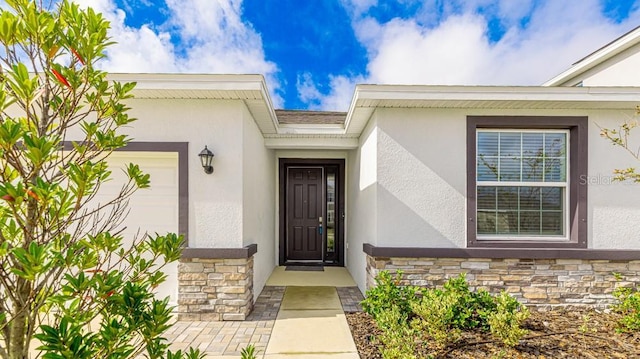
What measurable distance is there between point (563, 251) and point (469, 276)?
1.35m

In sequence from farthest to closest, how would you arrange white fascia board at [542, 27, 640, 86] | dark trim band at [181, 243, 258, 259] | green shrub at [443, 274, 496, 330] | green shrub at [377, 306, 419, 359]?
white fascia board at [542, 27, 640, 86] → dark trim band at [181, 243, 258, 259] → green shrub at [443, 274, 496, 330] → green shrub at [377, 306, 419, 359]

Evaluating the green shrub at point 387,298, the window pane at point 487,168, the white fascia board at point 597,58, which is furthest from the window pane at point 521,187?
the white fascia board at point 597,58

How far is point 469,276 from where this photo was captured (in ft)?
13.5

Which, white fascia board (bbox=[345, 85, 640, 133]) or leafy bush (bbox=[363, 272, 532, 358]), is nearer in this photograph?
leafy bush (bbox=[363, 272, 532, 358])

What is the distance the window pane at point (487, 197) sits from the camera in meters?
4.29

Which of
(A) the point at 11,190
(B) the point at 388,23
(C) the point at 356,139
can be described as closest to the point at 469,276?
(C) the point at 356,139

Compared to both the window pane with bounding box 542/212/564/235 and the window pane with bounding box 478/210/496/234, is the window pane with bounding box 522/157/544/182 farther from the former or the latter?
the window pane with bounding box 478/210/496/234

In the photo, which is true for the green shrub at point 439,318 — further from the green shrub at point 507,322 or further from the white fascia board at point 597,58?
the white fascia board at point 597,58

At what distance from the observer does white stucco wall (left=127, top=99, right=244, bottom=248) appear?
3.90 meters

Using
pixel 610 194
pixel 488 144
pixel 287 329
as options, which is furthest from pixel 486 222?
pixel 287 329

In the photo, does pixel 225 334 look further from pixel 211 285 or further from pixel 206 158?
pixel 206 158

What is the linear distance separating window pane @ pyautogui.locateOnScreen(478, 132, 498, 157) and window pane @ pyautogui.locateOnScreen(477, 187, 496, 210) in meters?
0.52

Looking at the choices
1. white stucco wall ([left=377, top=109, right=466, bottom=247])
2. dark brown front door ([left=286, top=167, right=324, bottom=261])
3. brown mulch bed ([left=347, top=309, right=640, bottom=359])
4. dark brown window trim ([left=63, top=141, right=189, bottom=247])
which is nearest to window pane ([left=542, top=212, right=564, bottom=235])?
brown mulch bed ([left=347, top=309, right=640, bottom=359])

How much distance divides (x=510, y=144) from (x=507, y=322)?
2.49 meters
